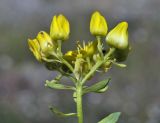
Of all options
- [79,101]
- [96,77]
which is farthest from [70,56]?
[96,77]

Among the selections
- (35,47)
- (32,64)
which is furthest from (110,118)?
(32,64)

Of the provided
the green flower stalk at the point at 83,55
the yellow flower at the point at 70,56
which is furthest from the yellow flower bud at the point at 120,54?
the yellow flower at the point at 70,56

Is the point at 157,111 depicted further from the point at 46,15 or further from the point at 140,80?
the point at 46,15

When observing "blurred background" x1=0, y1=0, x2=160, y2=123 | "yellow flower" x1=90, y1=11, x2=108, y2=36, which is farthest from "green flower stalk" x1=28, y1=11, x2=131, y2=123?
"blurred background" x1=0, y1=0, x2=160, y2=123

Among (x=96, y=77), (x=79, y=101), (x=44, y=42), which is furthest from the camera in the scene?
(x=96, y=77)

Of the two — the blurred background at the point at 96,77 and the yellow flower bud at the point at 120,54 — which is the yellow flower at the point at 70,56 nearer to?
the yellow flower bud at the point at 120,54

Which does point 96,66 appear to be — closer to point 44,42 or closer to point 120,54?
point 120,54
